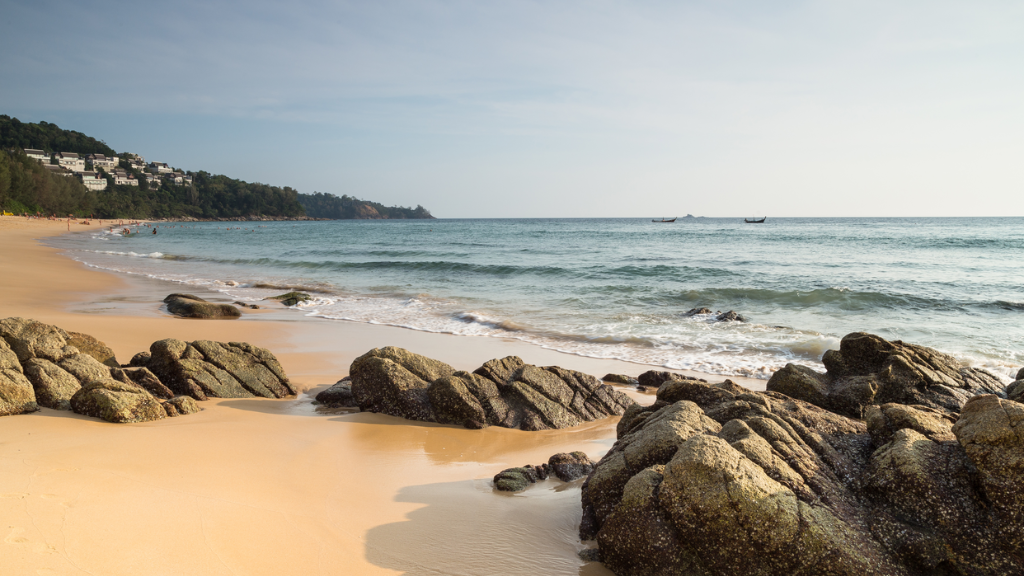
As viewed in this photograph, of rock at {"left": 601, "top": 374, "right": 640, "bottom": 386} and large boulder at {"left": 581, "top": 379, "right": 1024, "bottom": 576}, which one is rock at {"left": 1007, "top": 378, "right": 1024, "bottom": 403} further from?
rock at {"left": 601, "top": 374, "right": 640, "bottom": 386}

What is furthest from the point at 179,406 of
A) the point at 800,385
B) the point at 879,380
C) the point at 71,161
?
the point at 71,161

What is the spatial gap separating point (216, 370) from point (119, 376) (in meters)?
1.13

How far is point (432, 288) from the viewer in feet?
70.3

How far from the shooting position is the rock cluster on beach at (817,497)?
312cm

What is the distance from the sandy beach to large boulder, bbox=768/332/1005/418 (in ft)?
7.73

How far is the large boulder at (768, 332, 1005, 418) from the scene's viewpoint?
5832mm

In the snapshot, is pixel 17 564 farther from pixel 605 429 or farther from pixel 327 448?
pixel 605 429

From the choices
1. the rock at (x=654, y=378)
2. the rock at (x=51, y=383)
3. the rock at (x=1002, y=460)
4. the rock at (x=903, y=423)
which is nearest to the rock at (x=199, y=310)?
the rock at (x=51, y=383)

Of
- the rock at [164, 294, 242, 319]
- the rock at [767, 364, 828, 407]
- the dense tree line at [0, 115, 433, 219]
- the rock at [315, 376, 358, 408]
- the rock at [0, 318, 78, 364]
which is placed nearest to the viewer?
the rock at [767, 364, 828, 407]

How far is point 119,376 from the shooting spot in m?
6.61

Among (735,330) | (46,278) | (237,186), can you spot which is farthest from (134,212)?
(735,330)

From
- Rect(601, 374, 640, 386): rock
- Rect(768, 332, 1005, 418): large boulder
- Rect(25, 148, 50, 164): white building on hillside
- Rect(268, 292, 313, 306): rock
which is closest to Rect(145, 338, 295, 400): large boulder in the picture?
Rect(601, 374, 640, 386): rock

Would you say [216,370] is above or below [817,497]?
below

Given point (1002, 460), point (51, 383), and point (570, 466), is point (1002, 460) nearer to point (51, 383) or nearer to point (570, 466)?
point (570, 466)
